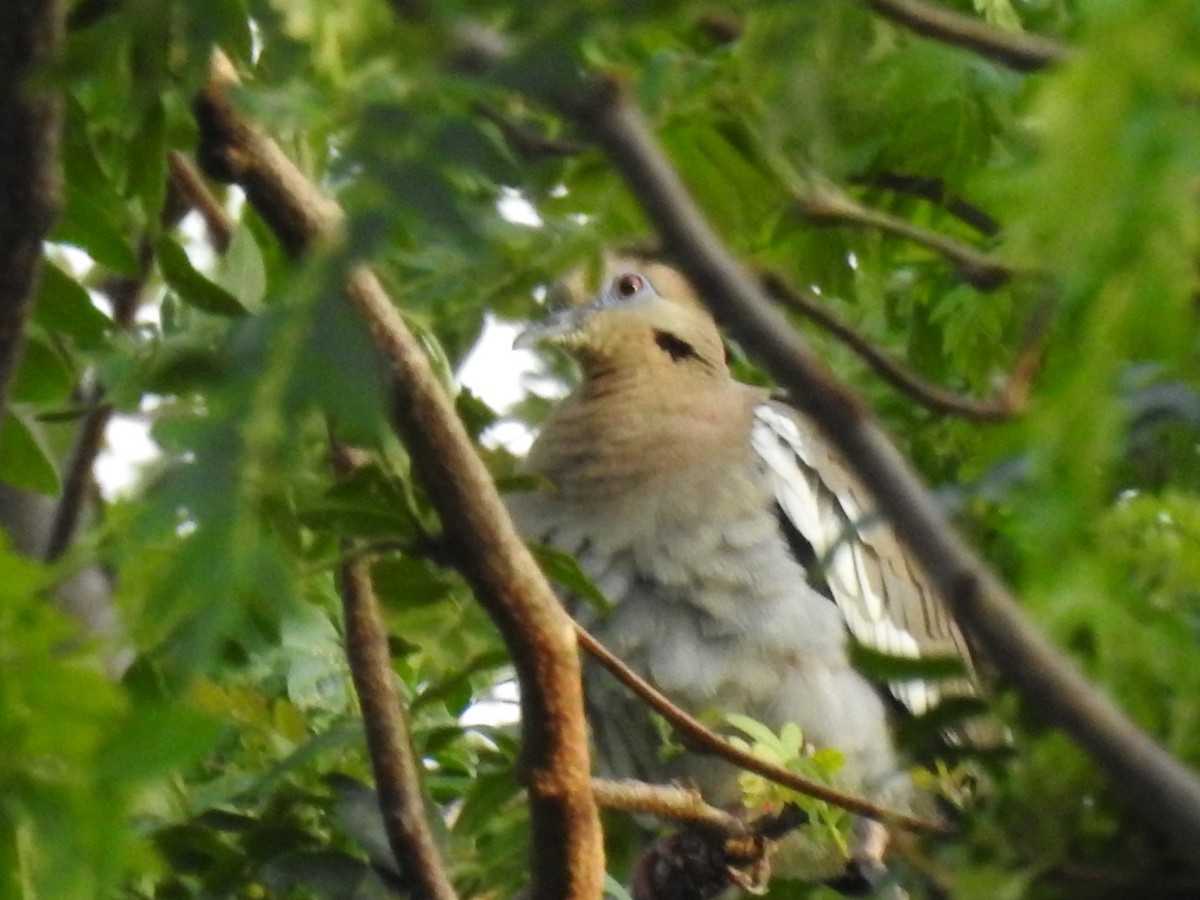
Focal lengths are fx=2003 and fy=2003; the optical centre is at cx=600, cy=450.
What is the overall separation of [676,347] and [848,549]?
2.16 feet

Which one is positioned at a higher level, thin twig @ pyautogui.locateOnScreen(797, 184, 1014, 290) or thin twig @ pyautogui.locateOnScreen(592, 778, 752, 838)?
thin twig @ pyautogui.locateOnScreen(797, 184, 1014, 290)

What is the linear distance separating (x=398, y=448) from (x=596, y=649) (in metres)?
0.30

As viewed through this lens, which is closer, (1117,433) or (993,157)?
(1117,433)

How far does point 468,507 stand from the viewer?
1899mm

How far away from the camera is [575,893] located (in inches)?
80.1

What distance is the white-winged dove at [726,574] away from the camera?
3.27 meters

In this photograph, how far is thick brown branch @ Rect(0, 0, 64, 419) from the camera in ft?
4.88

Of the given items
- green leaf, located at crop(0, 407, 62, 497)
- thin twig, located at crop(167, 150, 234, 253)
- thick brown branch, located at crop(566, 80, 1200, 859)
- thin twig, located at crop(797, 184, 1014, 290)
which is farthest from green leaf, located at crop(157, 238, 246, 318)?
thick brown branch, located at crop(566, 80, 1200, 859)

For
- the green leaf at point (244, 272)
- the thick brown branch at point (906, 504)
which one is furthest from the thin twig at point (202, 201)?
the thick brown branch at point (906, 504)

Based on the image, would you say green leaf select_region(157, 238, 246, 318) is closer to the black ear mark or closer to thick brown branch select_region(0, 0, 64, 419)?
thick brown branch select_region(0, 0, 64, 419)

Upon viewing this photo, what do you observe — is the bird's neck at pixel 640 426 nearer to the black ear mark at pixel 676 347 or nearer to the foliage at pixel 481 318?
the black ear mark at pixel 676 347

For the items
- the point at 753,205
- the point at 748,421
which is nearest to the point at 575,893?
the point at 753,205

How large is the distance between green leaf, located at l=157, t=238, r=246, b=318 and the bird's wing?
4.82 feet

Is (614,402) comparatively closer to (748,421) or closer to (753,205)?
(748,421)
